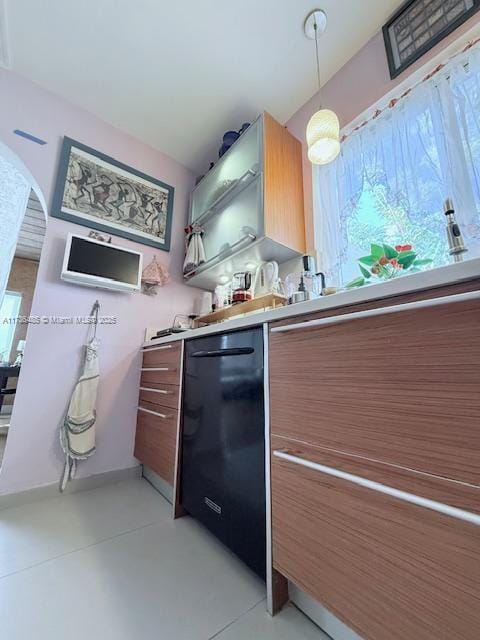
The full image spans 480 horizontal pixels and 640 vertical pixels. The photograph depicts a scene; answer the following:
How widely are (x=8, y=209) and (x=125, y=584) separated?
2.18m

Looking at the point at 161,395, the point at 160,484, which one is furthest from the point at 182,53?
the point at 160,484

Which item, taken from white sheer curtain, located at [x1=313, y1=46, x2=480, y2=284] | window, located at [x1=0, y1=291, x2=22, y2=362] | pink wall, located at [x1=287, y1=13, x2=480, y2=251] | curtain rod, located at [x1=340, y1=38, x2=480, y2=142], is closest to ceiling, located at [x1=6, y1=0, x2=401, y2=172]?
pink wall, located at [x1=287, y1=13, x2=480, y2=251]

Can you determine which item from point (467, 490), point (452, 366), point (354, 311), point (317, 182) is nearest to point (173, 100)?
point (317, 182)

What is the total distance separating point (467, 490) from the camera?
1.39 feet

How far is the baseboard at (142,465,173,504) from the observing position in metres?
1.40

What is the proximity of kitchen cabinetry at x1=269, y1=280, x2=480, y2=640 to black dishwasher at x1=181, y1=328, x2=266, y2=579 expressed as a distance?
130 millimetres

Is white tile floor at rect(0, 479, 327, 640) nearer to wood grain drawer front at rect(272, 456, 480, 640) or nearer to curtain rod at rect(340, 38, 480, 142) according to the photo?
wood grain drawer front at rect(272, 456, 480, 640)

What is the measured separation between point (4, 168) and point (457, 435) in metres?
2.69

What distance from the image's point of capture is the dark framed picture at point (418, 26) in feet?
3.92

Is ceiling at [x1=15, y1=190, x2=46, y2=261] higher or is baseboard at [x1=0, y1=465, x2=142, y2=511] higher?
ceiling at [x1=15, y1=190, x2=46, y2=261]

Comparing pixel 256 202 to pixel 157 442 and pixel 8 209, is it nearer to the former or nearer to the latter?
pixel 157 442

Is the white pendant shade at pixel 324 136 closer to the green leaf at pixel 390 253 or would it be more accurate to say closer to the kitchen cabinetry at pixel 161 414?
the green leaf at pixel 390 253

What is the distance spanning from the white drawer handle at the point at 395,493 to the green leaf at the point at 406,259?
78 centimetres

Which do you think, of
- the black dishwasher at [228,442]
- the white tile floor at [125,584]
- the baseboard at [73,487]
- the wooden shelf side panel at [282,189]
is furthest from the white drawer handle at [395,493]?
the baseboard at [73,487]
